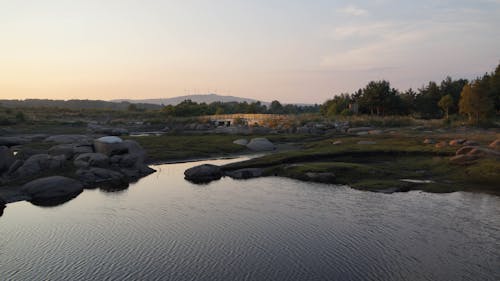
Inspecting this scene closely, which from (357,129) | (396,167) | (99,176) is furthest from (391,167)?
(357,129)

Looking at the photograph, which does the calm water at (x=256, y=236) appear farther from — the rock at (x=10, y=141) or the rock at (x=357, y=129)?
the rock at (x=357, y=129)

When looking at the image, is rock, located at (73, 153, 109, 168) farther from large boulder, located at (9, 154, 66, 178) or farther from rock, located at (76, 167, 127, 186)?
large boulder, located at (9, 154, 66, 178)

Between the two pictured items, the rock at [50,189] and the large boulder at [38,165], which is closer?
the rock at [50,189]

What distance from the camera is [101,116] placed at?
487 ft

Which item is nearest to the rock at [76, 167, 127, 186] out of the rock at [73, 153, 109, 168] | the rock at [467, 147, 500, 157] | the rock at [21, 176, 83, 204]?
the rock at [73, 153, 109, 168]

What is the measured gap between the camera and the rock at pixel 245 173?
4056 cm

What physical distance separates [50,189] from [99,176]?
6555mm

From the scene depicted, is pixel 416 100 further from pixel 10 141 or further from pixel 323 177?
pixel 10 141

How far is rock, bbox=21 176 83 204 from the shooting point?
32.1 meters

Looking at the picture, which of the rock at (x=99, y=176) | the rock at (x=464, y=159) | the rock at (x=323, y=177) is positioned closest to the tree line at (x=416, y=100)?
the rock at (x=464, y=159)

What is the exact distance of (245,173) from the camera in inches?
1615

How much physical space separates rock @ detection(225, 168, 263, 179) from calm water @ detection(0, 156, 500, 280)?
21.4 ft

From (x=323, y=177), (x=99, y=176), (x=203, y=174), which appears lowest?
(x=323, y=177)

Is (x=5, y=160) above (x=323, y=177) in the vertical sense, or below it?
above
